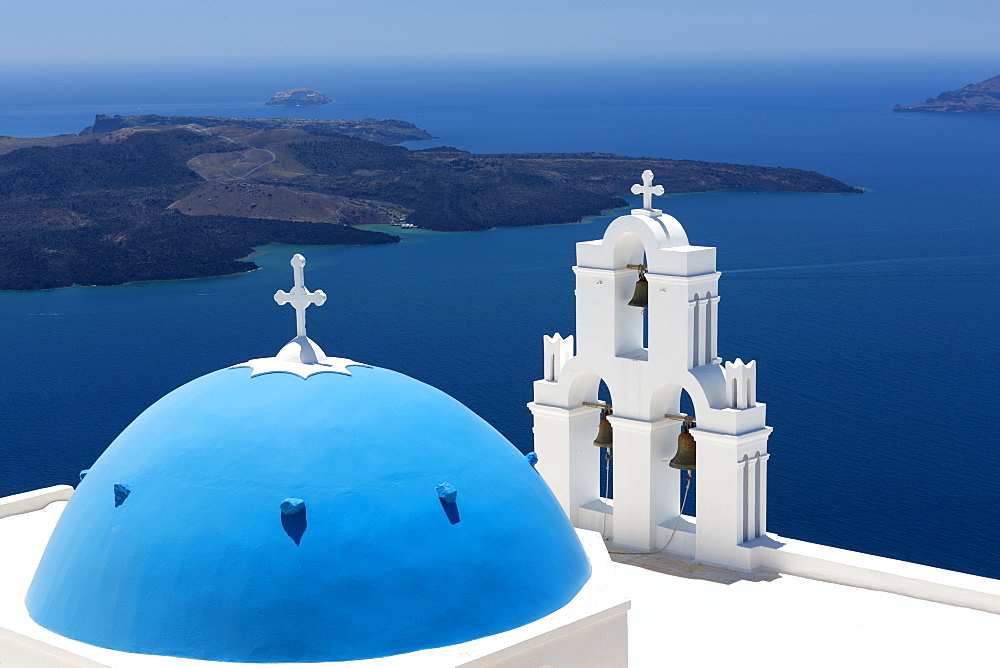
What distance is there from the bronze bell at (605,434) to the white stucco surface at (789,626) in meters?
1.73

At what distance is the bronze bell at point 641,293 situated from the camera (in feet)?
46.9

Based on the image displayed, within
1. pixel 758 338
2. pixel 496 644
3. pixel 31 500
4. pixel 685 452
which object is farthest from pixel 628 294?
pixel 758 338

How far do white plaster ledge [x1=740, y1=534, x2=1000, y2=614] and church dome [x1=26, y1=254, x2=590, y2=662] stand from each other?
4.83 metres

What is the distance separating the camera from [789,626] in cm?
1237

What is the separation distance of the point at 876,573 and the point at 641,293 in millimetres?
3731

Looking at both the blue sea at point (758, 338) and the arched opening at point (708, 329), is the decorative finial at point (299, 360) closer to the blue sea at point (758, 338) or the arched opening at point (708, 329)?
the arched opening at point (708, 329)

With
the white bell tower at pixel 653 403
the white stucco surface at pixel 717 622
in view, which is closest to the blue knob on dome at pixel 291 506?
the white stucco surface at pixel 717 622

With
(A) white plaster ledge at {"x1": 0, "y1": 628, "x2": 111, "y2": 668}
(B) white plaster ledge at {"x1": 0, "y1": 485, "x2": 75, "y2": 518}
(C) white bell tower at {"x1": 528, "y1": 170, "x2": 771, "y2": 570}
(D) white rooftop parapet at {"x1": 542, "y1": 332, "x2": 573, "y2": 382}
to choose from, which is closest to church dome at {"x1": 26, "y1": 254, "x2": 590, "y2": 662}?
(A) white plaster ledge at {"x1": 0, "y1": 628, "x2": 111, "y2": 668}

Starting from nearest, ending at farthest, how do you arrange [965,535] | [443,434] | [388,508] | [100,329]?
1. [388,508]
2. [443,434]
3. [965,535]
4. [100,329]

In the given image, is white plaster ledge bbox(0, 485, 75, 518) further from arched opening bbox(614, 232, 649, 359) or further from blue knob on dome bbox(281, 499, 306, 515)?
blue knob on dome bbox(281, 499, 306, 515)

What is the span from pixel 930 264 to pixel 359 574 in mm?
67316

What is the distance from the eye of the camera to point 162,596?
8062 millimetres

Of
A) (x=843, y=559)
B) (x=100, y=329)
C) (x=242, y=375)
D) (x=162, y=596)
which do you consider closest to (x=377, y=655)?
(x=162, y=596)

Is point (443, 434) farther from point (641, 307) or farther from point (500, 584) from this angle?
point (641, 307)
